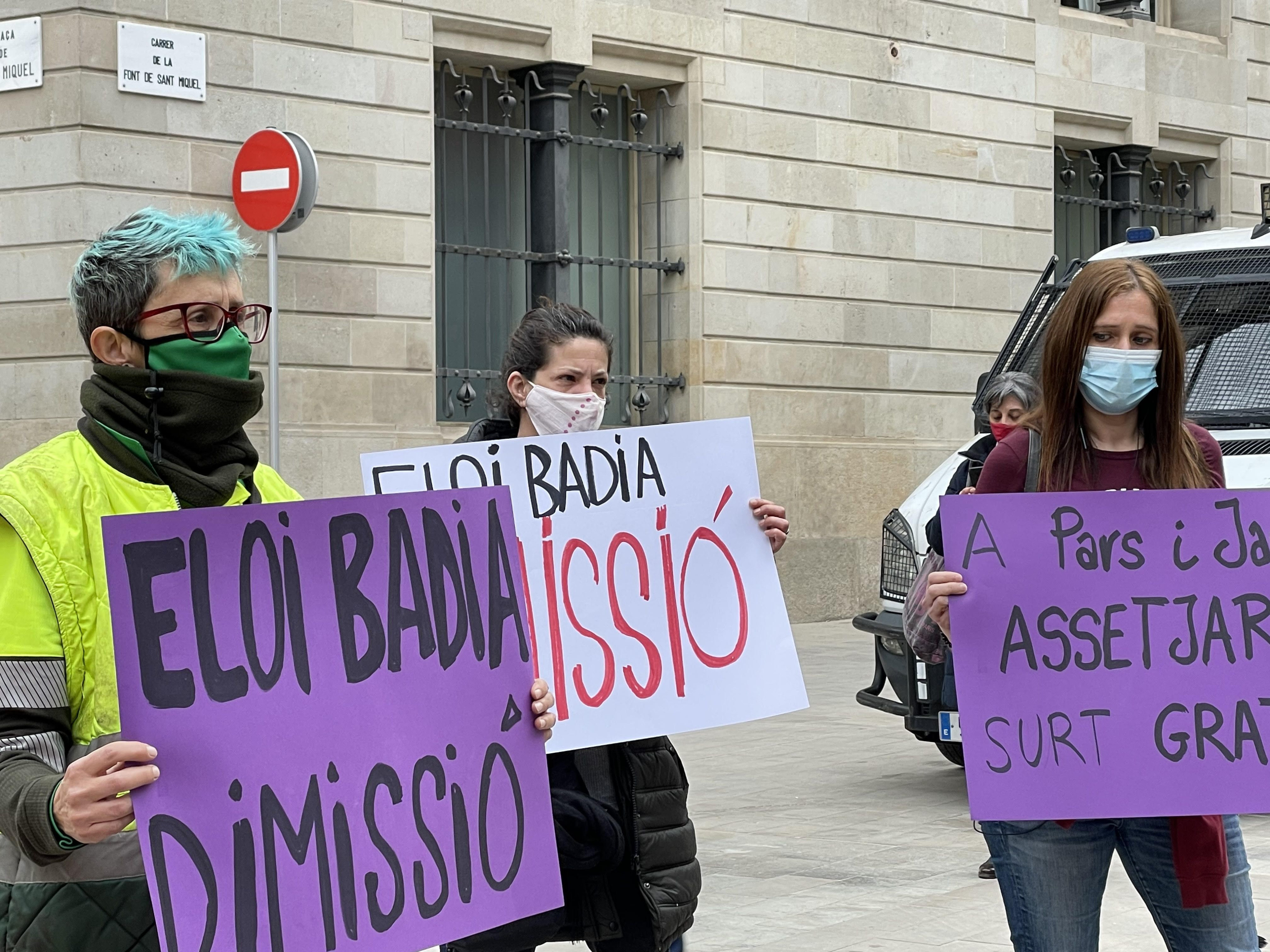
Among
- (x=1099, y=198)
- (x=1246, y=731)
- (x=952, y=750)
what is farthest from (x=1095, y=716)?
(x=1099, y=198)

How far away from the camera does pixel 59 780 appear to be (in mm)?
2367

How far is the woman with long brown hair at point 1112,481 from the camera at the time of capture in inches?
128

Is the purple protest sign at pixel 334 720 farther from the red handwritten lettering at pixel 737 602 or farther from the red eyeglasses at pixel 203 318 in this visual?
the red handwritten lettering at pixel 737 602

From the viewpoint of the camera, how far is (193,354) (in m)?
2.63

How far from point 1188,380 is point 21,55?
7457mm

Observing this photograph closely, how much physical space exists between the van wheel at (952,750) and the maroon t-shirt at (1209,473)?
4261mm

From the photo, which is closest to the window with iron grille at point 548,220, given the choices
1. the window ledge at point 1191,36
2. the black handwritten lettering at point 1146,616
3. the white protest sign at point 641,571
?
the window ledge at point 1191,36

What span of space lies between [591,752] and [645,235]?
11.6 meters

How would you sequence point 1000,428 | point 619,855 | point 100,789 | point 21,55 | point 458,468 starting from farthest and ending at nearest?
1. point 21,55
2. point 1000,428
3. point 458,468
4. point 619,855
5. point 100,789

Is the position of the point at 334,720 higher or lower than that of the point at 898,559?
higher

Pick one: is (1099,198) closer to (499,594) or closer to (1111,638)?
(1111,638)

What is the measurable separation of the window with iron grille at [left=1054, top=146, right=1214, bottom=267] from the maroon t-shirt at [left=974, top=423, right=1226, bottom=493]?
588 inches

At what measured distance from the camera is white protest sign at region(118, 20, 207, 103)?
38.1ft

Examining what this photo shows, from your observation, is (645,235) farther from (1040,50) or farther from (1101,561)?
(1101,561)
